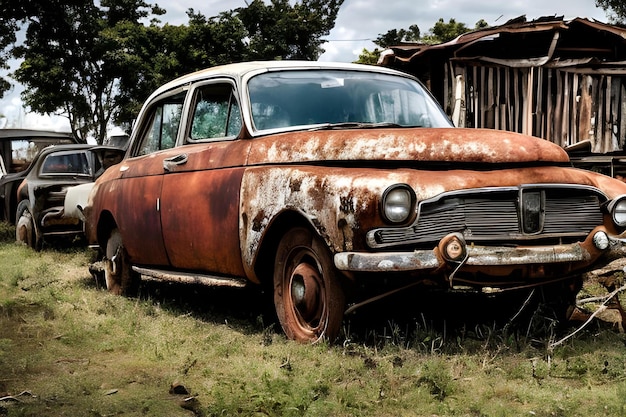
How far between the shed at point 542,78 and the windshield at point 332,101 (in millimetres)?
7456

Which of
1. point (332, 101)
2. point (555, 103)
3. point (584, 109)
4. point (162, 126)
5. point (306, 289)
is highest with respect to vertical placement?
point (332, 101)

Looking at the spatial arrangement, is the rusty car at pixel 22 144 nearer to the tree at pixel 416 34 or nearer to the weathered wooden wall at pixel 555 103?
the weathered wooden wall at pixel 555 103

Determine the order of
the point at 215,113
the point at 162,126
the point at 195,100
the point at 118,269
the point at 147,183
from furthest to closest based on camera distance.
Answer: the point at 118,269, the point at 162,126, the point at 147,183, the point at 195,100, the point at 215,113

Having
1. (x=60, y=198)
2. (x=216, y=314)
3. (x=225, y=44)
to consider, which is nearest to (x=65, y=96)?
(x=225, y=44)

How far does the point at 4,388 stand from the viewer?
13.7ft

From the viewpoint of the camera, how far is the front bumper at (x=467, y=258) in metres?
4.14

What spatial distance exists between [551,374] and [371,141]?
5.01 ft

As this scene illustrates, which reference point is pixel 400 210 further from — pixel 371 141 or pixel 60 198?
pixel 60 198

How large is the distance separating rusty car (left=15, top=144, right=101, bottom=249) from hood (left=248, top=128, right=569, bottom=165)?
7.28m

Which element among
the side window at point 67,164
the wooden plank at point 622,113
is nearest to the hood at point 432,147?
the side window at point 67,164

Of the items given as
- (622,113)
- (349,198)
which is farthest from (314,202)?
(622,113)

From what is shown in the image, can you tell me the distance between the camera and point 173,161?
601cm

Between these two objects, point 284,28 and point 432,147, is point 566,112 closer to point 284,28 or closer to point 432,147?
point 432,147

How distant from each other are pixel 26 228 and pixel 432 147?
8.99 meters
